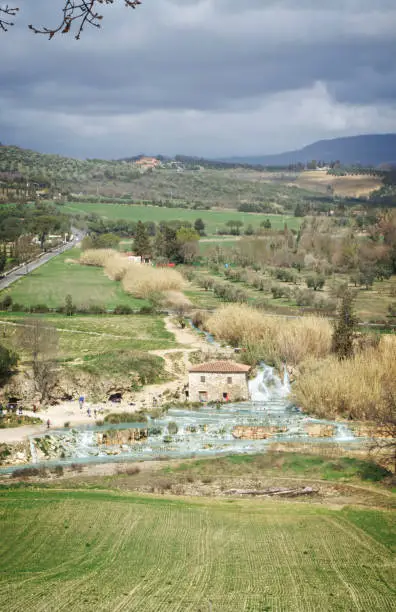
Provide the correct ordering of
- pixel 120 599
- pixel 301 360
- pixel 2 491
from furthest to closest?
1. pixel 301 360
2. pixel 2 491
3. pixel 120 599

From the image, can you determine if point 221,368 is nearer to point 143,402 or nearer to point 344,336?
point 143,402

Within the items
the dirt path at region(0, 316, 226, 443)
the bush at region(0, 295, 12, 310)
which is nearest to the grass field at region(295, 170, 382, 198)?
the bush at region(0, 295, 12, 310)

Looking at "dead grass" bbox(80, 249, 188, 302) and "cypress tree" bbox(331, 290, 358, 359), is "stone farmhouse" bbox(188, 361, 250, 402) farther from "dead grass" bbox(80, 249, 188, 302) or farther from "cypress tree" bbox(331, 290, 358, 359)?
"dead grass" bbox(80, 249, 188, 302)

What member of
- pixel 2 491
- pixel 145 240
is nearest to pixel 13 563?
pixel 2 491

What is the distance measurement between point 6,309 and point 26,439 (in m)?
31.7

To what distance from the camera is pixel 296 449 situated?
31.7m

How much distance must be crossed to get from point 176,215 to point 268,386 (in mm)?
101299

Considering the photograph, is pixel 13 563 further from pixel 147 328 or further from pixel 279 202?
pixel 279 202

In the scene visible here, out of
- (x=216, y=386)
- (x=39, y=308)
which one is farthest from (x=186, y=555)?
(x=39, y=308)

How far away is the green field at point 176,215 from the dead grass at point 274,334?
3058 inches

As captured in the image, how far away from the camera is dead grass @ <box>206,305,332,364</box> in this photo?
141 ft

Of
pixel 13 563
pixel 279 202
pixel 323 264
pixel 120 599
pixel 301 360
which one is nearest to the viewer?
pixel 120 599

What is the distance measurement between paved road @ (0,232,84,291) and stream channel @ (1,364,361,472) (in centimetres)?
4004

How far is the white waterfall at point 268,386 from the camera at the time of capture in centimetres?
3942
